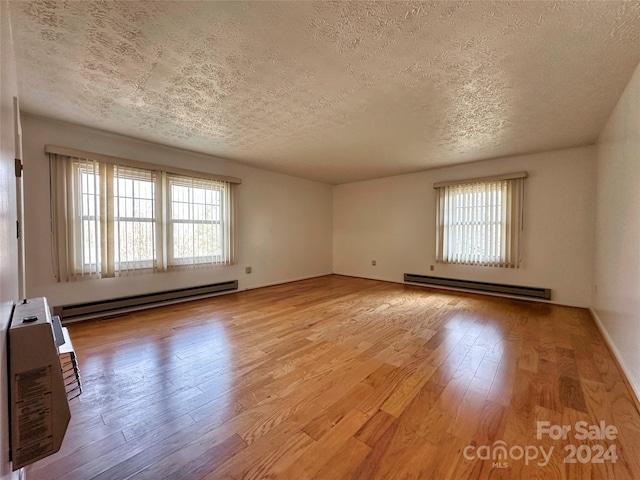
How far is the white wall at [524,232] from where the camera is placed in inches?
150

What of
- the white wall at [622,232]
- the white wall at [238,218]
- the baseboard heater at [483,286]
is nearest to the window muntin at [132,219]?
the white wall at [238,218]

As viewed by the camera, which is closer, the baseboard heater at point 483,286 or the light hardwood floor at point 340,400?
the light hardwood floor at point 340,400

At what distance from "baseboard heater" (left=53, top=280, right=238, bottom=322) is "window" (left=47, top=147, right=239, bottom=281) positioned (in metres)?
0.36

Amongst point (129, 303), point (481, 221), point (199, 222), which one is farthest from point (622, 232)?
point (129, 303)

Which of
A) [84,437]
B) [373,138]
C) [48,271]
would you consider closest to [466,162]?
[373,138]

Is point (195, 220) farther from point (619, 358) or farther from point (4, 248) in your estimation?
point (619, 358)

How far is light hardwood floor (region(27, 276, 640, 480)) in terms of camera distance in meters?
1.26

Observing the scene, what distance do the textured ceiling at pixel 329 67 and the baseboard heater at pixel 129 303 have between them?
2.20m

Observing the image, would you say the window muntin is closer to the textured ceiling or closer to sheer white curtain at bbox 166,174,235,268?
sheer white curtain at bbox 166,174,235,268

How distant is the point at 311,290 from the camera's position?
16.5 feet

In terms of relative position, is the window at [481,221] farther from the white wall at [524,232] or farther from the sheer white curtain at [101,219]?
the sheer white curtain at [101,219]

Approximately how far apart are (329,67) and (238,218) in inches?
136

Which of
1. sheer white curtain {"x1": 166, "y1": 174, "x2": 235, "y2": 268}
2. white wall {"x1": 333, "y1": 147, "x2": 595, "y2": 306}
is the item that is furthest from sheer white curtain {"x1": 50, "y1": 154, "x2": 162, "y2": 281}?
white wall {"x1": 333, "y1": 147, "x2": 595, "y2": 306}

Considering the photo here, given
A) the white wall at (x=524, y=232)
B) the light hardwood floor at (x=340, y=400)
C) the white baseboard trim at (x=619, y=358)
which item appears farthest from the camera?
the white wall at (x=524, y=232)
